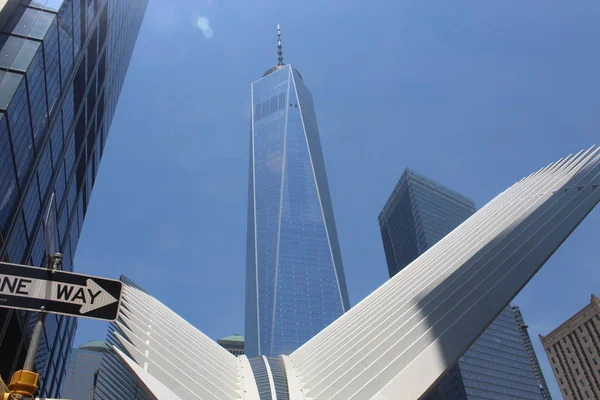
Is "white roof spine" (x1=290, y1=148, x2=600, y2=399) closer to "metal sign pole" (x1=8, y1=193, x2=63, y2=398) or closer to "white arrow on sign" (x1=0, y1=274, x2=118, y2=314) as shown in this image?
"white arrow on sign" (x1=0, y1=274, x2=118, y2=314)

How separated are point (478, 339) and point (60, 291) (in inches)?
6095

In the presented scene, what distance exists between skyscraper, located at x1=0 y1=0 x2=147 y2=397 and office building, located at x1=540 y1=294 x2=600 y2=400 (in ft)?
318

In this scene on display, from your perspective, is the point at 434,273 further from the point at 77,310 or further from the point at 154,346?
the point at 77,310

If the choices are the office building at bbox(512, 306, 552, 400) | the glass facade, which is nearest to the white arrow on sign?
the glass facade

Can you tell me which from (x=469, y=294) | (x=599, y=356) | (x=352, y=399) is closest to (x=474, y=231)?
(x=469, y=294)

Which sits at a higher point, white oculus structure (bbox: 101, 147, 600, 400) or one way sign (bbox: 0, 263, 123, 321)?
white oculus structure (bbox: 101, 147, 600, 400)

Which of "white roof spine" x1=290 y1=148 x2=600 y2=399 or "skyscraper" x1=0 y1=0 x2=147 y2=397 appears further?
"skyscraper" x1=0 y1=0 x2=147 y2=397

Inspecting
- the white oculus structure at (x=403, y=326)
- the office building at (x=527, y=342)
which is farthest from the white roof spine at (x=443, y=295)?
the office building at (x=527, y=342)

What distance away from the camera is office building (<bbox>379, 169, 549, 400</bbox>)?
129500 mm

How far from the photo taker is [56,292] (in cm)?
601

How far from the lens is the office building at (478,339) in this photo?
425 feet

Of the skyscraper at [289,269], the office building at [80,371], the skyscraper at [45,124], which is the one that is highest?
the skyscraper at [289,269]

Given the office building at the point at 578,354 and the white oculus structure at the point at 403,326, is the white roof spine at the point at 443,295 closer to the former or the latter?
the white oculus structure at the point at 403,326

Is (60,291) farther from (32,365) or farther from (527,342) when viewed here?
(527,342)
